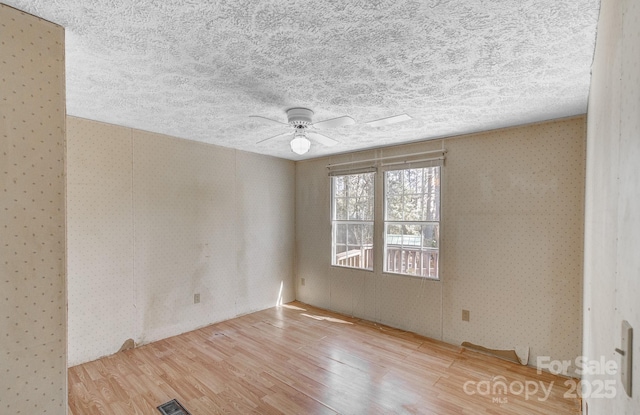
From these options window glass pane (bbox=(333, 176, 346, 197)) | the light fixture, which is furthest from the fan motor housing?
window glass pane (bbox=(333, 176, 346, 197))

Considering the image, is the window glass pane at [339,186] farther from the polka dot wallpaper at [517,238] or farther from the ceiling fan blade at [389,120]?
the ceiling fan blade at [389,120]

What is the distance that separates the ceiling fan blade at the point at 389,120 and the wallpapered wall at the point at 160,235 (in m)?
2.19

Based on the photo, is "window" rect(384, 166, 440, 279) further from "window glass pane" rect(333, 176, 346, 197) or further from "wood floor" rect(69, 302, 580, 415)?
"wood floor" rect(69, 302, 580, 415)

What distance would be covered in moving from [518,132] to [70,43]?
3.69 meters

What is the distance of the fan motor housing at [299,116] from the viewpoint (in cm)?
254

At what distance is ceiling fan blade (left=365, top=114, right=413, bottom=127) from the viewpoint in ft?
8.63

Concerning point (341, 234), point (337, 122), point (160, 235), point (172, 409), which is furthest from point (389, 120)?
point (172, 409)

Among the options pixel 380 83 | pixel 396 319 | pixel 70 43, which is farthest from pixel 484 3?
pixel 396 319

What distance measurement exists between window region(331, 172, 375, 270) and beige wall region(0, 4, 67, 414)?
3.43 m

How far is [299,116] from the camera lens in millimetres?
2557

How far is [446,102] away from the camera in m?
2.45

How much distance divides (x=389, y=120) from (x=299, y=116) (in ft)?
2.74

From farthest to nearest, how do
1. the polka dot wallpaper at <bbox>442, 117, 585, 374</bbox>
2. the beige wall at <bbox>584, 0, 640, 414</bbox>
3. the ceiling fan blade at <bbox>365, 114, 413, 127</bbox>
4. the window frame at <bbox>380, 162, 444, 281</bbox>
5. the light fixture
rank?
the window frame at <bbox>380, 162, 444, 281</bbox>, the polka dot wallpaper at <bbox>442, 117, 585, 374</bbox>, the ceiling fan blade at <bbox>365, 114, 413, 127</bbox>, the light fixture, the beige wall at <bbox>584, 0, 640, 414</bbox>

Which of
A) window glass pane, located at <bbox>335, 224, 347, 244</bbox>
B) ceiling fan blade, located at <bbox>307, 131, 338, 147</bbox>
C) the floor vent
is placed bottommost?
the floor vent
